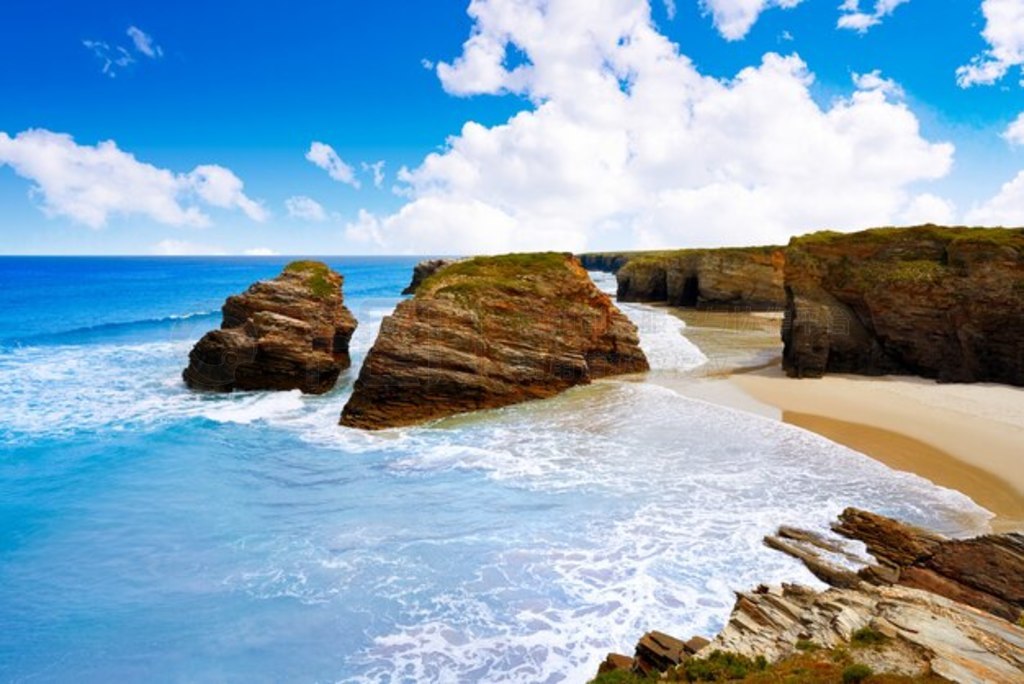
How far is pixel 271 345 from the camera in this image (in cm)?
3047

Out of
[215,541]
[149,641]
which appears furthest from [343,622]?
[215,541]

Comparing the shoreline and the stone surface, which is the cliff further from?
the shoreline

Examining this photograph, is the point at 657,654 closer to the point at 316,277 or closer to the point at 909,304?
the point at 316,277

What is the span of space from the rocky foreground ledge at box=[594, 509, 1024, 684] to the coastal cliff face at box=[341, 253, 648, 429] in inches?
701

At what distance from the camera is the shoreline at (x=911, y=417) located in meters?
18.6

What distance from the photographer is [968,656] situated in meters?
7.25

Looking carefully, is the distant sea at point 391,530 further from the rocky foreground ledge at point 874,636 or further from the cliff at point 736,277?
the cliff at point 736,277

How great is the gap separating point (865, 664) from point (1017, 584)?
7.11m

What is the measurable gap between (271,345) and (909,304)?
1412 inches

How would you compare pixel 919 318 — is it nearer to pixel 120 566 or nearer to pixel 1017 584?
pixel 1017 584

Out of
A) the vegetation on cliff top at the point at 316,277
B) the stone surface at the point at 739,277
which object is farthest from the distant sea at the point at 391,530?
the stone surface at the point at 739,277

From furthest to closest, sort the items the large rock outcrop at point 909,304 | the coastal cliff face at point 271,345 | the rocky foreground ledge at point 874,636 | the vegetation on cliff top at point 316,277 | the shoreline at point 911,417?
the vegetation on cliff top at point 316,277, the coastal cliff face at point 271,345, the large rock outcrop at point 909,304, the shoreline at point 911,417, the rocky foreground ledge at point 874,636

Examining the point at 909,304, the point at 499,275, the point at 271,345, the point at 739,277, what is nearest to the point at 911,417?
the point at 909,304

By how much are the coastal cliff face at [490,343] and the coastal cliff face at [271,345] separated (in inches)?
266
